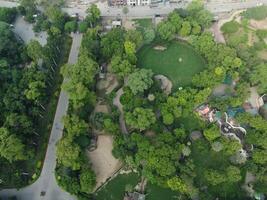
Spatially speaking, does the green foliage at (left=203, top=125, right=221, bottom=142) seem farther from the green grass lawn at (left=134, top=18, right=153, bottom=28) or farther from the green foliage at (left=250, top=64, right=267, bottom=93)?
the green grass lawn at (left=134, top=18, right=153, bottom=28)

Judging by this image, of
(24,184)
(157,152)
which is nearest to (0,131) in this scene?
(24,184)

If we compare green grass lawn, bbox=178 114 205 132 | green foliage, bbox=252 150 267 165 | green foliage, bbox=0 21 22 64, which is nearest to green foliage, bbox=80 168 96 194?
green grass lawn, bbox=178 114 205 132

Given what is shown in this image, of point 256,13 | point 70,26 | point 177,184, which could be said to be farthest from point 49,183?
point 256,13

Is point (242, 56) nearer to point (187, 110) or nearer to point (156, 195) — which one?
point (187, 110)

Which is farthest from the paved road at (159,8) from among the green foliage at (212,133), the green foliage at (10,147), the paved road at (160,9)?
the green foliage at (10,147)

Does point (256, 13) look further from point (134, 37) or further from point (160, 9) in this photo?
point (134, 37)

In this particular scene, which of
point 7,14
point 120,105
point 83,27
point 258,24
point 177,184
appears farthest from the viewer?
point 7,14

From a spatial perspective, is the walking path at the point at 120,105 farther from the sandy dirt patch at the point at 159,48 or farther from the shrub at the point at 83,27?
the shrub at the point at 83,27
